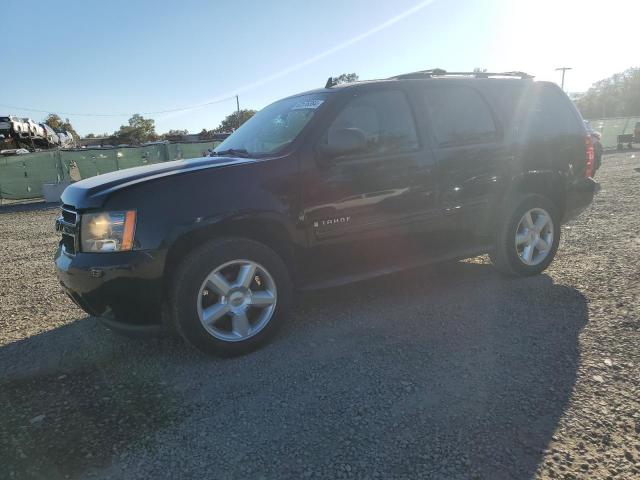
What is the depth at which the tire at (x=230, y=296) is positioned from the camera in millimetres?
3100

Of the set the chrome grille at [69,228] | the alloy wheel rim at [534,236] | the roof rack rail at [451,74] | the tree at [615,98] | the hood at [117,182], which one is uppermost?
the tree at [615,98]

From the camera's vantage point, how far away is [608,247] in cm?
565

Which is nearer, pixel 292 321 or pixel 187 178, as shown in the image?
pixel 187 178

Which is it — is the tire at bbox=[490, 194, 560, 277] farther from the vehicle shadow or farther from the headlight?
the headlight

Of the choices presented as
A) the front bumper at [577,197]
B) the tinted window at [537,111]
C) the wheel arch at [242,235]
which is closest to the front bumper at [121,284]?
the wheel arch at [242,235]

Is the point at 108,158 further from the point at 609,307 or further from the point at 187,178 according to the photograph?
the point at 609,307

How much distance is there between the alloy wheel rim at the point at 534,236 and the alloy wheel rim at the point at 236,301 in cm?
265

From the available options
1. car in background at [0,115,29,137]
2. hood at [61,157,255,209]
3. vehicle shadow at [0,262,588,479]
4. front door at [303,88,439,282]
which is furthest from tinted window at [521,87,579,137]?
car in background at [0,115,29,137]

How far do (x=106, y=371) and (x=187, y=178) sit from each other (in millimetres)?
1456

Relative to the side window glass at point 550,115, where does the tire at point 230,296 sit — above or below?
below

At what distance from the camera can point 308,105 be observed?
3.88 metres

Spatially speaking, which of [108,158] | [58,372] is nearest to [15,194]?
[108,158]

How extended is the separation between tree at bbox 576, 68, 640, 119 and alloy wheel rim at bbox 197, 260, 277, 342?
79.5 m

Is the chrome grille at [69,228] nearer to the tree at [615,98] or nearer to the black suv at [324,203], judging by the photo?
the black suv at [324,203]
